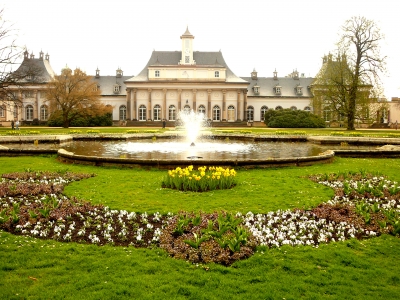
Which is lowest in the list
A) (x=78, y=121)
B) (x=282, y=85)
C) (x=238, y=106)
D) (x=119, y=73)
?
(x=78, y=121)

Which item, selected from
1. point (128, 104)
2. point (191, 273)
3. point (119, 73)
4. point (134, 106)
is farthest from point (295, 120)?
point (191, 273)

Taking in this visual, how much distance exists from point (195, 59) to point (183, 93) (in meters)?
6.31

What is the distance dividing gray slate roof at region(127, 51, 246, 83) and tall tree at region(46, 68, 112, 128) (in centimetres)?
1553

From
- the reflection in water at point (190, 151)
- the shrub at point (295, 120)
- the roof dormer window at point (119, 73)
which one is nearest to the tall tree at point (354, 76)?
the shrub at point (295, 120)

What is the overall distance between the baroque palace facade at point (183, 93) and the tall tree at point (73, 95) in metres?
11.5

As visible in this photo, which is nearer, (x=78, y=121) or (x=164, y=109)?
(x=78, y=121)

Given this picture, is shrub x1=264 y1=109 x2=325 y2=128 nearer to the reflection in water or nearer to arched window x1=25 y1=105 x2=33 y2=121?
the reflection in water

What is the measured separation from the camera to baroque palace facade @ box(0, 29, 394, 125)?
5903 cm

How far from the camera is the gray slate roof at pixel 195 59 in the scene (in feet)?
198

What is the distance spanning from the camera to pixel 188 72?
5978 cm

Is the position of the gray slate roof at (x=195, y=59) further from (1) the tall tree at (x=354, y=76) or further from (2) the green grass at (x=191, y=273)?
(2) the green grass at (x=191, y=273)

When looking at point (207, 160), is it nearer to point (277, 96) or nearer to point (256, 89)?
point (277, 96)

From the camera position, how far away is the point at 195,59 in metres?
61.3

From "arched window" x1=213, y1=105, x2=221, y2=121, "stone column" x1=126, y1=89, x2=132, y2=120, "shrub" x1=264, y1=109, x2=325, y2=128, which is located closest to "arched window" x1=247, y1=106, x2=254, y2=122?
"arched window" x1=213, y1=105, x2=221, y2=121
